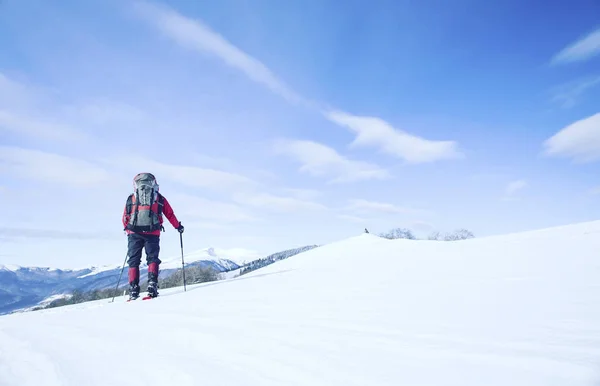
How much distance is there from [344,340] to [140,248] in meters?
6.50

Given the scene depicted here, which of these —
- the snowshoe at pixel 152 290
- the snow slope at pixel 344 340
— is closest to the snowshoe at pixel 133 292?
the snowshoe at pixel 152 290

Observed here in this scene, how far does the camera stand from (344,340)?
7.23 feet

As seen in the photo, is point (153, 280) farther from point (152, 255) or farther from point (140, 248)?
point (140, 248)

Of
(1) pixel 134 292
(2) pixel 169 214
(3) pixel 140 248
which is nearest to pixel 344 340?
(1) pixel 134 292

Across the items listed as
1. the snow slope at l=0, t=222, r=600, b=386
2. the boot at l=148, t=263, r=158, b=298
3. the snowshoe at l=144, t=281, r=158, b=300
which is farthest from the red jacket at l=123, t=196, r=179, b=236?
the snow slope at l=0, t=222, r=600, b=386

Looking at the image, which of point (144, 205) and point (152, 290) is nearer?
point (152, 290)

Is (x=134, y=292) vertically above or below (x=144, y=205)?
below

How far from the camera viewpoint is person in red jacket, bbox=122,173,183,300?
694 cm

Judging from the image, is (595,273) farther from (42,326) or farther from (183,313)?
(42,326)

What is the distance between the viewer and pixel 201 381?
159 cm

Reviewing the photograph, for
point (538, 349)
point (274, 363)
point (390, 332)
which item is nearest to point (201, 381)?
point (274, 363)

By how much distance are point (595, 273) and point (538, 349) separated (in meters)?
3.90

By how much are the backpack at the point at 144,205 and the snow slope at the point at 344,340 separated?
3635 mm

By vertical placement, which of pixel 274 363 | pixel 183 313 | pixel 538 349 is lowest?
pixel 538 349
